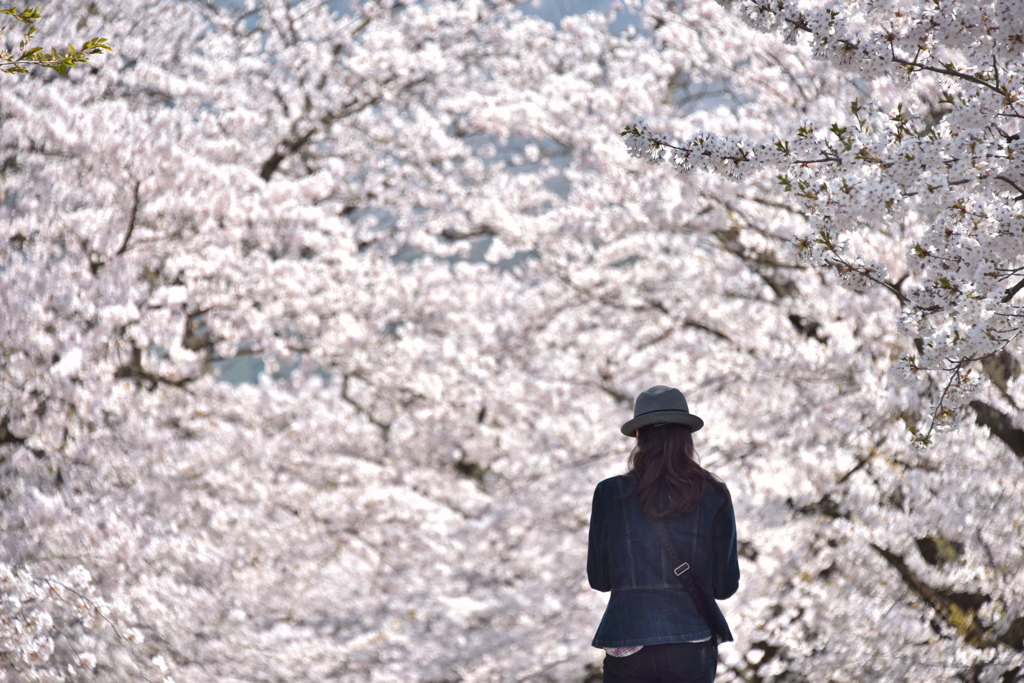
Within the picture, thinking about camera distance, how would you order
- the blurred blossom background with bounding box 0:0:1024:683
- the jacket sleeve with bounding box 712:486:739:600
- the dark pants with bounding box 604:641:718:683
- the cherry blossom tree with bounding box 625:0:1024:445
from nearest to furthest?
the dark pants with bounding box 604:641:718:683 < the jacket sleeve with bounding box 712:486:739:600 < the cherry blossom tree with bounding box 625:0:1024:445 < the blurred blossom background with bounding box 0:0:1024:683

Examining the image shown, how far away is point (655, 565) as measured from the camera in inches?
96.9

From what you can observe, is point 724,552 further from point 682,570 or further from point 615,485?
point 615,485

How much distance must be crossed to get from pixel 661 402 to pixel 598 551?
51 centimetres

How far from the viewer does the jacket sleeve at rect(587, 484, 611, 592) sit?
258 cm

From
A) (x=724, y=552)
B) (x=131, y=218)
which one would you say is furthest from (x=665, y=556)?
(x=131, y=218)

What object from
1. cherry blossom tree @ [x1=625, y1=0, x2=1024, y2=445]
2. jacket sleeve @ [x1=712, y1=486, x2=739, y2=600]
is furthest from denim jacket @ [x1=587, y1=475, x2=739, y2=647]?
cherry blossom tree @ [x1=625, y1=0, x2=1024, y2=445]

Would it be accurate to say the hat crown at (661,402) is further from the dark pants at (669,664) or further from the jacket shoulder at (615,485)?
the dark pants at (669,664)

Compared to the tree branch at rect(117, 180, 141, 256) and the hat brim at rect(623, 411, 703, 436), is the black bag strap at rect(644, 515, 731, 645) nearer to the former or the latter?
the hat brim at rect(623, 411, 703, 436)

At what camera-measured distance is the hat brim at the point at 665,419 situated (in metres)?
2.53

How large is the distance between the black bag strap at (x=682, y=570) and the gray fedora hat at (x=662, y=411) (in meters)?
0.30

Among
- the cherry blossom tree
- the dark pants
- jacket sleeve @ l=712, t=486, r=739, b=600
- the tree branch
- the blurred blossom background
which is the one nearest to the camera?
the dark pants

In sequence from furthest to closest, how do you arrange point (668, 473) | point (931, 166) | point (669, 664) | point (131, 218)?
point (131, 218) → point (931, 166) → point (668, 473) → point (669, 664)

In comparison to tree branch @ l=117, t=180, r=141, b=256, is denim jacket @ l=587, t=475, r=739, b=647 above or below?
above

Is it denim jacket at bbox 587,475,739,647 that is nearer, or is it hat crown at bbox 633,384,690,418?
denim jacket at bbox 587,475,739,647
